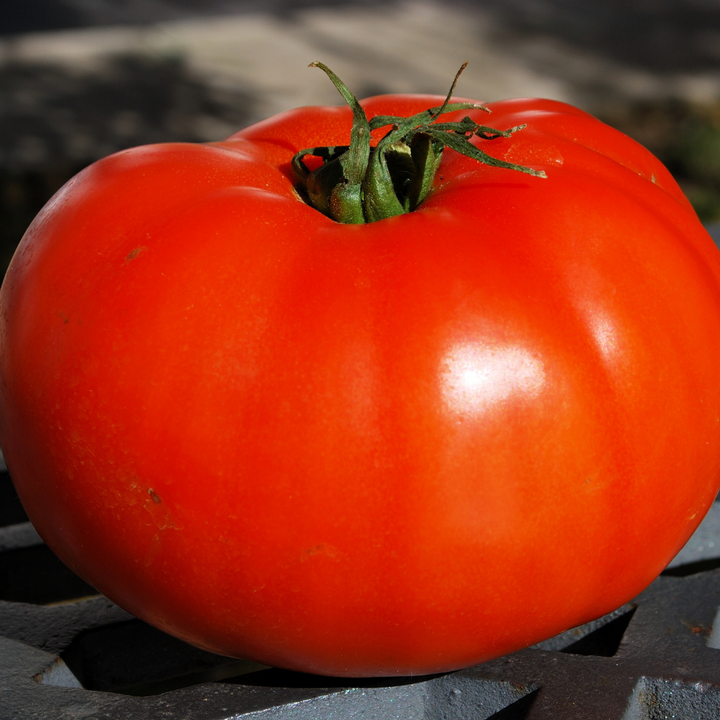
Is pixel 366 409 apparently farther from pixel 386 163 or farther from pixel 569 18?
pixel 569 18

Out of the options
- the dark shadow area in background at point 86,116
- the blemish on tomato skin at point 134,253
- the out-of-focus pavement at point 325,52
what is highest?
the blemish on tomato skin at point 134,253

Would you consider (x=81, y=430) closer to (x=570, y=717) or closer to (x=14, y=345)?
(x=14, y=345)

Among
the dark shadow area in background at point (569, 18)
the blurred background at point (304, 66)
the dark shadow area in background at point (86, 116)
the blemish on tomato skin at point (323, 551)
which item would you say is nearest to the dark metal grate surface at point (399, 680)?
the blemish on tomato skin at point (323, 551)

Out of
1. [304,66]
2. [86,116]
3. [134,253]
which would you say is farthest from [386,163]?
[304,66]

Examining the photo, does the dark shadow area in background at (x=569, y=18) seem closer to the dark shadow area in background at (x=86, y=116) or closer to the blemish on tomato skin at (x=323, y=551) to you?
the dark shadow area in background at (x=86, y=116)

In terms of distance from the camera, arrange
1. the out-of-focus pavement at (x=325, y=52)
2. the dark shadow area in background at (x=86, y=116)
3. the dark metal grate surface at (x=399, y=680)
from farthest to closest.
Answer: the out-of-focus pavement at (x=325, y=52), the dark shadow area in background at (x=86, y=116), the dark metal grate surface at (x=399, y=680)

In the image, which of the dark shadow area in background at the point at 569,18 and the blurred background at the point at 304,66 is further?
the dark shadow area in background at the point at 569,18

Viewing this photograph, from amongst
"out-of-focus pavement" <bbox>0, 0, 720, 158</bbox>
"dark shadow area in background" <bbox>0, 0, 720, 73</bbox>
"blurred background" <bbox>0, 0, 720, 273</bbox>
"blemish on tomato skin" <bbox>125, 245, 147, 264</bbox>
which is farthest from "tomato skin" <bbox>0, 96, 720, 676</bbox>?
"dark shadow area in background" <bbox>0, 0, 720, 73</bbox>
